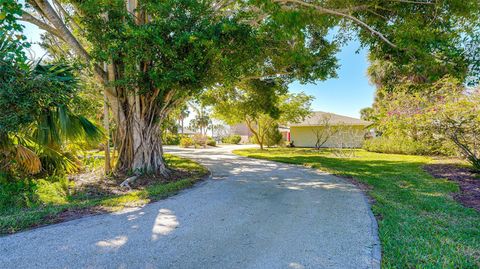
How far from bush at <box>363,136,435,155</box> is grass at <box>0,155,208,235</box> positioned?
16903mm

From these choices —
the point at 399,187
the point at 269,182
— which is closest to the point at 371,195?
the point at 399,187

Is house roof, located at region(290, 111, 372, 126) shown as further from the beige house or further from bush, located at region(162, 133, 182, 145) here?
bush, located at region(162, 133, 182, 145)

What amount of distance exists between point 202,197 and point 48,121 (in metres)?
4.06

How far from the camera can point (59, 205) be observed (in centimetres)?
503

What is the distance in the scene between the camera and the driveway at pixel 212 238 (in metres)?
2.87

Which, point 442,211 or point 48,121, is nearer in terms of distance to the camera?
point 442,211

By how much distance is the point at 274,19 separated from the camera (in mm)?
5789

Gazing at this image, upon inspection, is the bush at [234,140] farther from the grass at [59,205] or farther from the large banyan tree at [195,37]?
the grass at [59,205]

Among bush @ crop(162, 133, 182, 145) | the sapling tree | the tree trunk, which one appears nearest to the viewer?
the tree trunk

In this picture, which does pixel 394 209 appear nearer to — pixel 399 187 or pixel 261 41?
pixel 399 187

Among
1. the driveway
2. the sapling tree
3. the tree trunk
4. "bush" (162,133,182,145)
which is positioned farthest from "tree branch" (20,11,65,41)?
"bush" (162,133,182,145)

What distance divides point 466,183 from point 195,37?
8946mm

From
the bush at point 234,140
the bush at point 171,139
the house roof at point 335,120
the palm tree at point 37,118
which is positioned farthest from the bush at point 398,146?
the bush at point 171,139

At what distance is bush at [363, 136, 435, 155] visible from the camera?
17.5 m
